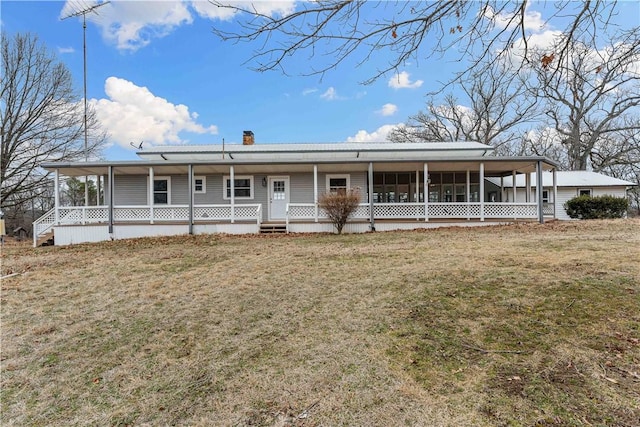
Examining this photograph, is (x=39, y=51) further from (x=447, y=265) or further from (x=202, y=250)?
(x=447, y=265)

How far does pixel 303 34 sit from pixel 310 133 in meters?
21.6

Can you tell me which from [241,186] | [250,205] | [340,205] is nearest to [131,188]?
[241,186]

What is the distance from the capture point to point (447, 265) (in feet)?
21.1

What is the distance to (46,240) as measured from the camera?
13.7m

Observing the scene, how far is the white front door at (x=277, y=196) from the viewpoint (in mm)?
16328

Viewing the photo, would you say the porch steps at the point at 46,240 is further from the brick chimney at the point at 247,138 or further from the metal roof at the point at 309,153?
the brick chimney at the point at 247,138

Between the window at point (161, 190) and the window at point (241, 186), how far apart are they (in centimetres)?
286

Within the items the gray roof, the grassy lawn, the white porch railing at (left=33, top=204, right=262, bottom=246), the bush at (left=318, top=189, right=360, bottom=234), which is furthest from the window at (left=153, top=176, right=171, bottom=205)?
the gray roof

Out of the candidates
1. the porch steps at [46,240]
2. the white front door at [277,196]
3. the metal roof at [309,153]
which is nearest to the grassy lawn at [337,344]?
the porch steps at [46,240]

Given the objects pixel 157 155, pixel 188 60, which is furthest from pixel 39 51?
pixel 188 60

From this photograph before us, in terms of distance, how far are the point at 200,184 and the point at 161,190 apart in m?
1.98

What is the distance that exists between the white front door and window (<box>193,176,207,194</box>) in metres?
3.23

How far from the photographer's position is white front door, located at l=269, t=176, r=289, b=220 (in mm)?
16328

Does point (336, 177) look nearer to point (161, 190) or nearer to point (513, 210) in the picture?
point (513, 210)
